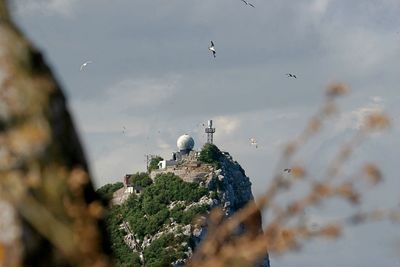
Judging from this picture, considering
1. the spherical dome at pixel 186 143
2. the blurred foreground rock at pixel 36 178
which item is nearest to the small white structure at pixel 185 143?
the spherical dome at pixel 186 143

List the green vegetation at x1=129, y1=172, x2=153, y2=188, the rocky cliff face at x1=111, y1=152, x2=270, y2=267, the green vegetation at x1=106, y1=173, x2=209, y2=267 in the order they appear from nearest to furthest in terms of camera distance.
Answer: the green vegetation at x1=106, y1=173, x2=209, y2=267 < the rocky cliff face at x1=111, y1=152, x2=270, y2=267 < the green vegetation at x1=129, y1=172, x2=153, y2=188

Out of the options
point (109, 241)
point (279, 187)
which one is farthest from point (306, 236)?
point (109, 241)

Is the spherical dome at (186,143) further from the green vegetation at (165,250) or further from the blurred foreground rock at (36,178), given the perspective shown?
→ the blurred foreground rock at (36,178)

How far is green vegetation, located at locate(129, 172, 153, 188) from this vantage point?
489ft

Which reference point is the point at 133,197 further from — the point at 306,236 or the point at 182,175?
the point at 306,236

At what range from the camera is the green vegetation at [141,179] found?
489 feet

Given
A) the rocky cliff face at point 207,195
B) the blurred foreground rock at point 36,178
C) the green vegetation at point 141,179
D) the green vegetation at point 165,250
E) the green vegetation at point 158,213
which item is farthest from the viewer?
the green vegetation at point 141,179

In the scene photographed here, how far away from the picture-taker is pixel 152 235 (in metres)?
145

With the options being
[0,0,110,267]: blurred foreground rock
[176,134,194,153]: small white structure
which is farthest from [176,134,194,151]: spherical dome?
[0,0,110,267]: blurred foreground rock

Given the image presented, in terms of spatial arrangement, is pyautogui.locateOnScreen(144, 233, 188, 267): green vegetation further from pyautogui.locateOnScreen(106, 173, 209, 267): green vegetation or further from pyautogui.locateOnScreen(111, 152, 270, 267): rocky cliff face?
pyautogui.locateOnScreen(111, 152, 270, 267): rocky cliff face

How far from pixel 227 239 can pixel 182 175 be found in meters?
140

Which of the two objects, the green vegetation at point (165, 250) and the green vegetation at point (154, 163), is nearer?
the green vegetation at point (165, 250)

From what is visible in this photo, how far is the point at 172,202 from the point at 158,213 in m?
1.99

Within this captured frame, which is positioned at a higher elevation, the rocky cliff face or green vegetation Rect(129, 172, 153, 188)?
green vegetation Rect(129, 172, 153, 188)
